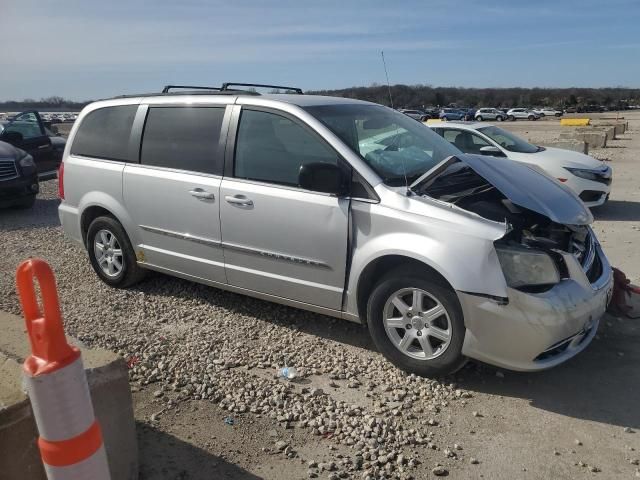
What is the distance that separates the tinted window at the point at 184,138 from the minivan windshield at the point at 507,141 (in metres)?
6.45

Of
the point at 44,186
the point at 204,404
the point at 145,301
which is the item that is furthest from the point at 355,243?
the point at 44,186

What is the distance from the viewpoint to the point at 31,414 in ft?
7.32

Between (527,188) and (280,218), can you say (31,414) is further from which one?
(527,188)

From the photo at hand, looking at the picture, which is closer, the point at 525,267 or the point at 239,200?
the point at 525,267

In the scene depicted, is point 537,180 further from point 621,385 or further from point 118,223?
point 118,223

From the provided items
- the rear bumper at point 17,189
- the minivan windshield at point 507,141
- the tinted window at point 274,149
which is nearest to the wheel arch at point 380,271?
the tinted window at point 274,149

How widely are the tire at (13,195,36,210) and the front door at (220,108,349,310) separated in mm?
7006

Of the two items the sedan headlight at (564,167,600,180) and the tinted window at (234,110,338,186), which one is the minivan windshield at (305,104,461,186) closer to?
the tinted window at (234,110,338,186)

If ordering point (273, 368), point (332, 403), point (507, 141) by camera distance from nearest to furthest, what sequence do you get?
1. point (332, 403)
2. point (273, 368)
3. point (507, 141)

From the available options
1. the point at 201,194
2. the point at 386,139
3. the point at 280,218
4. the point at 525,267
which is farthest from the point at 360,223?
the point at 201,194

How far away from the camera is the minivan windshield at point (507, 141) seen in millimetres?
9859

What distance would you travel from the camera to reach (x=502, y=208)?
3.87 metres

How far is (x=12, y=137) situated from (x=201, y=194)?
8761 mm

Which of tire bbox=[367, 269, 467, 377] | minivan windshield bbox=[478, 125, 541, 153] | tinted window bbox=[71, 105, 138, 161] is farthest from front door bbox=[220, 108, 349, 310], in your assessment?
minivan windshield bbox=[478, 125, 541, 153]
